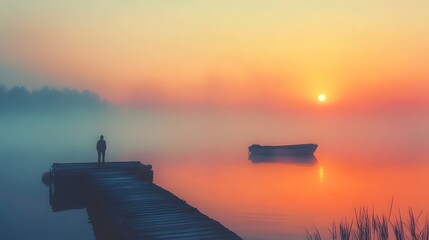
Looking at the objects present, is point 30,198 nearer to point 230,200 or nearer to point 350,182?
point 230,200

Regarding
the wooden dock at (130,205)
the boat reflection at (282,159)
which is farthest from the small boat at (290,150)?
the wooden dock at (130,205)

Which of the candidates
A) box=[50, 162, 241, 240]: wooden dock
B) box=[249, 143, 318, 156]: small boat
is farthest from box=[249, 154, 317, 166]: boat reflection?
box=[50, 162, 241, 240]: wooden dock

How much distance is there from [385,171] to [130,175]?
57.4m

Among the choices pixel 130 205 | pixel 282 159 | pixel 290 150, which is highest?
pixel 290 150

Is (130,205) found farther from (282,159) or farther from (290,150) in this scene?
(282,159)

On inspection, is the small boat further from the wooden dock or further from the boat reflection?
the wooden dock

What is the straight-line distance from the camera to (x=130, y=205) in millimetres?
17484

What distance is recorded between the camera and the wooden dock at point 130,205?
518 inches

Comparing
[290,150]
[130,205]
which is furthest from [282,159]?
[130,205]

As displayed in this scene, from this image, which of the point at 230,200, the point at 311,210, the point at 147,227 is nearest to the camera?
the point at 147,227

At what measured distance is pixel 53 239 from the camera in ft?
98.6

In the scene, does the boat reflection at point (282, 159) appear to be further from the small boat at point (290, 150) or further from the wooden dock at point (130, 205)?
the wooden dock at point (130, 205)

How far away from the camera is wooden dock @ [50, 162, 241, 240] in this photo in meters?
13.1

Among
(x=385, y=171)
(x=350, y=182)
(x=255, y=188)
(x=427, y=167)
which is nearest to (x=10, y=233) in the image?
(x=255, y=188)
